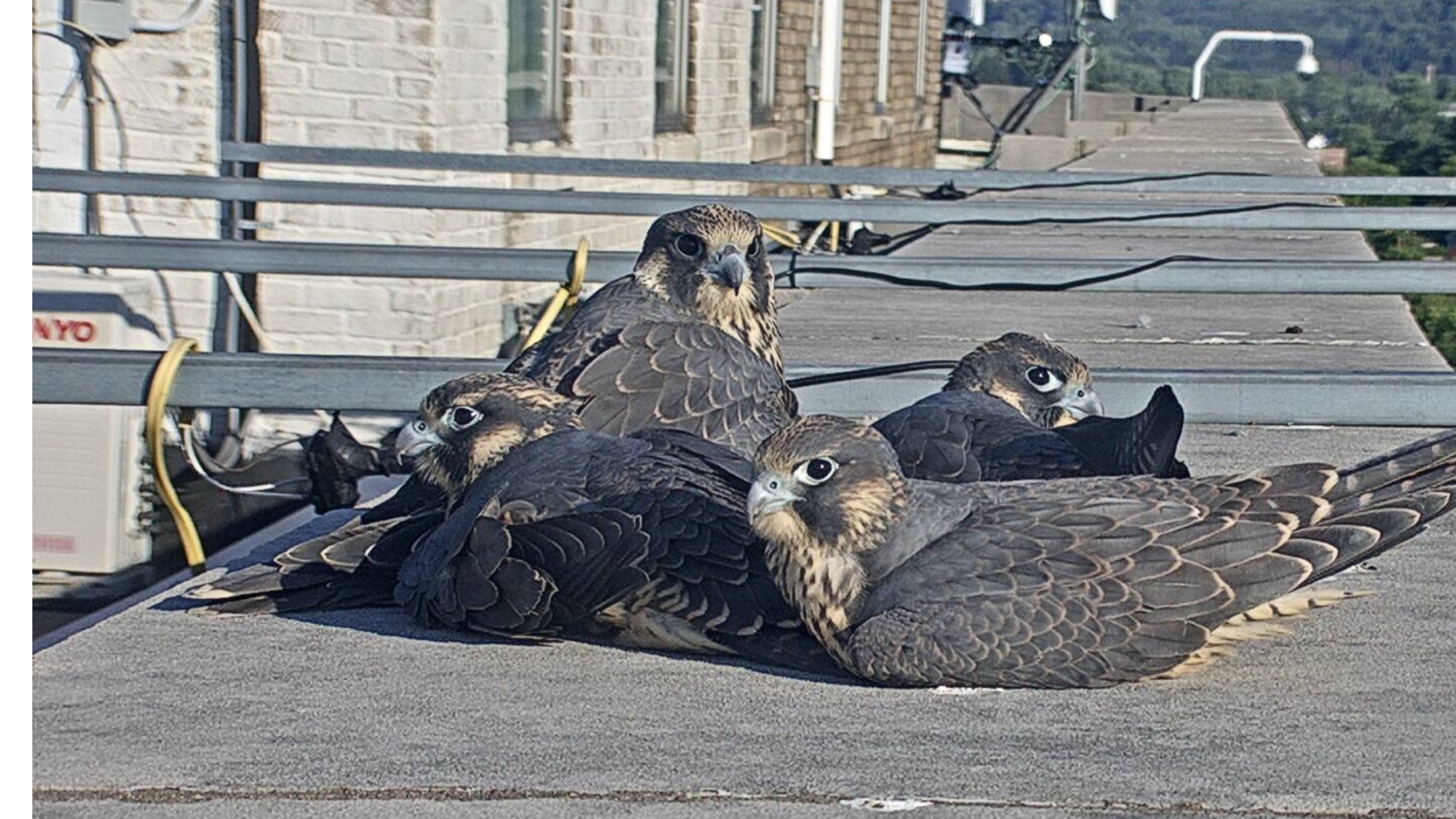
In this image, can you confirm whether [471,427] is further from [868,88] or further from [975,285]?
[868,88]

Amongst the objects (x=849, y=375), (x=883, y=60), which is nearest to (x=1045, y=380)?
(x=849, y=375)

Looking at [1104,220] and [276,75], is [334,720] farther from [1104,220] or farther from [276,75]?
[276,75]

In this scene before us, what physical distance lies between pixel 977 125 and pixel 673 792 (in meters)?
33.0

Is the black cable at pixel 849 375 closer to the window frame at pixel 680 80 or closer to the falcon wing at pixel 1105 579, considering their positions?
the falcon wing at pixel 1105 579

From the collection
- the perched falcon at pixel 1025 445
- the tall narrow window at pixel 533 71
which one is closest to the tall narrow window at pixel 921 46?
the tall narrow window at pixel 533 71

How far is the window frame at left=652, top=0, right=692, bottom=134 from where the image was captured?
16125 mm

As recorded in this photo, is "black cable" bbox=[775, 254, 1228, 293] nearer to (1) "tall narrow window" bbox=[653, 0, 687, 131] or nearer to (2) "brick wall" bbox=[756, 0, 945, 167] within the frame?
(1) "tall narrow window" bbox=[653, 0, 687, 131]

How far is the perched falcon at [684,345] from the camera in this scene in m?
5.37

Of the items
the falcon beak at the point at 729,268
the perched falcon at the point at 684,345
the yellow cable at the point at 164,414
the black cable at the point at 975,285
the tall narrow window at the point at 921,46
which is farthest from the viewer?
the tall narrow window at the point at 921,46

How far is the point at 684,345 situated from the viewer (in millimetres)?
5484

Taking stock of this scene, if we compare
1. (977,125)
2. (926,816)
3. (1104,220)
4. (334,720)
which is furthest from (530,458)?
(977,125)

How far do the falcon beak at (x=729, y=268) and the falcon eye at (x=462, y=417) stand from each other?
1224 mm

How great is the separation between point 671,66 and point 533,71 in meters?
3.63

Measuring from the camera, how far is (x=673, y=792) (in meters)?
3.67
